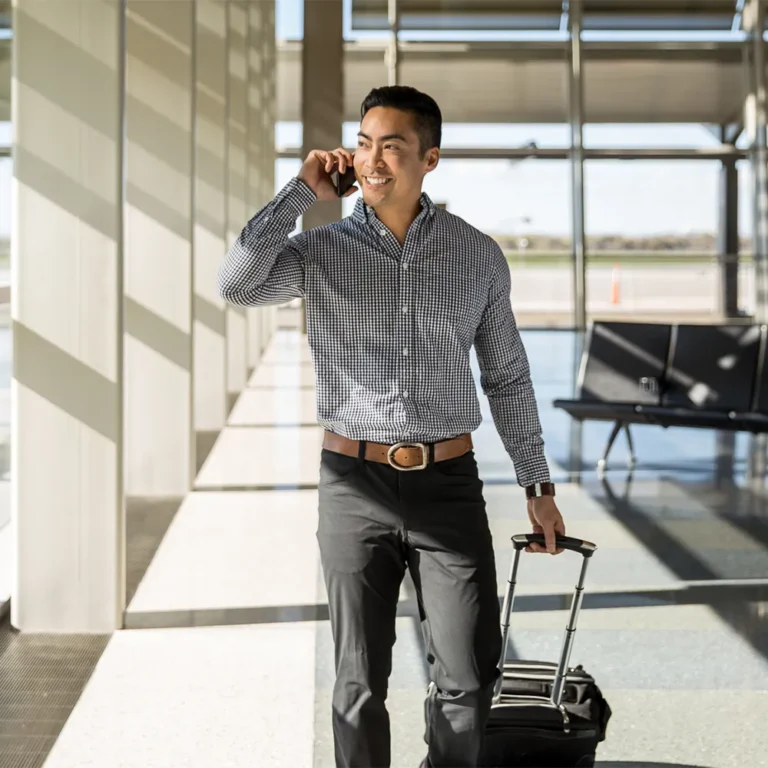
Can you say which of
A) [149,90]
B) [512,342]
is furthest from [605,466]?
[512,342]

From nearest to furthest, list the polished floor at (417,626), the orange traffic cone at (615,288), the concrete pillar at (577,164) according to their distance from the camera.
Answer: the polished floor at (417,626) < the concrete pillar at (577,164) < the orange traffic cone at (615,288)

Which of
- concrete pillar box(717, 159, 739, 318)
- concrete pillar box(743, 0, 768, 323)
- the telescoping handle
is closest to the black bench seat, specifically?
concrete pillar box(717, 159, 739, 318)

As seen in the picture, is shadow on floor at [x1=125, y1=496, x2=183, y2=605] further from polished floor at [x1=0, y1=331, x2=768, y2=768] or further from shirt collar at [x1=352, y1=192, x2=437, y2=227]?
shirt collar at [x1=352, y1=192, x2=437, y2=227]

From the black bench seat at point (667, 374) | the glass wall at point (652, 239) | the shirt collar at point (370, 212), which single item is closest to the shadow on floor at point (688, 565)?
the black bench seat at point (667, 374)

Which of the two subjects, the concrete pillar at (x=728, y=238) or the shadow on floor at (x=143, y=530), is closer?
the shadow on floor at (x=143, y=530)

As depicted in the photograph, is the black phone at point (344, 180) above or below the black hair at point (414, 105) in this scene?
below

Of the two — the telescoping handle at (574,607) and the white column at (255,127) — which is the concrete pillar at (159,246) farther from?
the white column at (255,127)

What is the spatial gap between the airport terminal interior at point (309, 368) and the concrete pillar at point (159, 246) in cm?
2

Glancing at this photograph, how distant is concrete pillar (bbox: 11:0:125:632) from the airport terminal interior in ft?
0.04

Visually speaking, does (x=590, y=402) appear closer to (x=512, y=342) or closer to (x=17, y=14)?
(x=17, y=14)

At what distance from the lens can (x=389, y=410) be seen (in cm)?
221

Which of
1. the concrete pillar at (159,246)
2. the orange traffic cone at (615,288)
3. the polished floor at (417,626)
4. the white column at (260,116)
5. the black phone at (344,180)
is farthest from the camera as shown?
the white column at (260,116)

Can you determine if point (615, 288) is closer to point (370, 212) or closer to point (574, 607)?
point (574, 607)

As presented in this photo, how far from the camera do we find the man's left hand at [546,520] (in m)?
2.38
